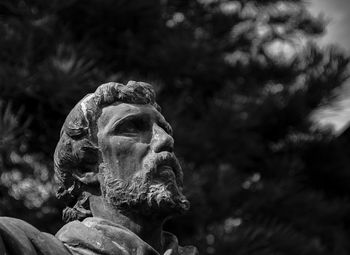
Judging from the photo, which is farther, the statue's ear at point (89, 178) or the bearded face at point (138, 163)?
the statue's ear at point (89, 178)

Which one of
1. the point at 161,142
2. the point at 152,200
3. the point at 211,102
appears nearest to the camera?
the point at 152,200

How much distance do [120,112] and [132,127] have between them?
61 millimetres

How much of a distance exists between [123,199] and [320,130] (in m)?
7.14

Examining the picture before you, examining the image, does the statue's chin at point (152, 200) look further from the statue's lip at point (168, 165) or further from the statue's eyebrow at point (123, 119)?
the statue's eyebrow at point (123, 119)

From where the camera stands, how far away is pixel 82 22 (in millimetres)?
9008

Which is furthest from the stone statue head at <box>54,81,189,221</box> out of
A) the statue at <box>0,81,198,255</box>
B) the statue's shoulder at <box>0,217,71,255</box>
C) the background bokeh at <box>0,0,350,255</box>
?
the background bokeh at <box>0,0,350,255</box>

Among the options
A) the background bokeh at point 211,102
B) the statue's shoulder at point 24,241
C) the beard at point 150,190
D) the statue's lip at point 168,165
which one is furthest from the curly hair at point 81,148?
the background bokeh at point 211,102

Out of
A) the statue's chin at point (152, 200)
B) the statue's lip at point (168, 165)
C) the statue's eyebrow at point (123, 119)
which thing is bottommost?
A: the statue's chin at point (152, 200)

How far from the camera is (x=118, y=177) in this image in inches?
140

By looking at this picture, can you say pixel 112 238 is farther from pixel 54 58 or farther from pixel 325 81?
pixel 325 81

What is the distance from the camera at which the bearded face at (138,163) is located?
3.51 metres

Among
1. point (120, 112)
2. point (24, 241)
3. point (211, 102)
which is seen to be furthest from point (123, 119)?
point (211, 102)

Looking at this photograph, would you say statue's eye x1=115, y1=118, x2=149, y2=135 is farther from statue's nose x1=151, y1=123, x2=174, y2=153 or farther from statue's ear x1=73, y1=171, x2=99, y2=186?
statue's ear x1=73, y1=171, x2=99, y2=186

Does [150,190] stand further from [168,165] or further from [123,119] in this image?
[123,119]
